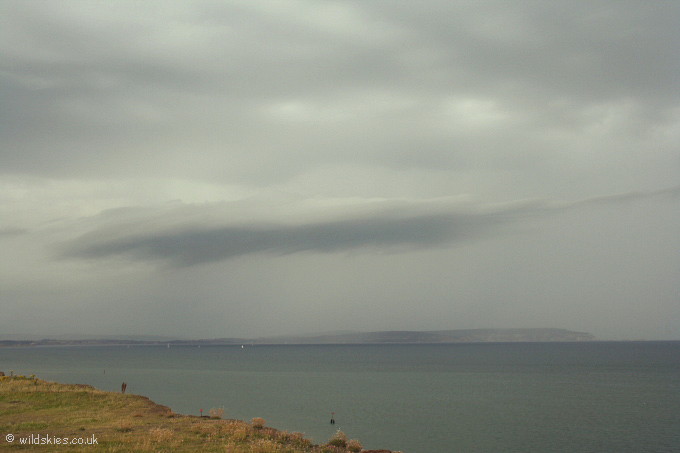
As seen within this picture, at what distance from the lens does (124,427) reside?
1448 inches

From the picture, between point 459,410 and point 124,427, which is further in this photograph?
point 459,410

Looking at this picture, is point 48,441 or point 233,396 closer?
point 48,441

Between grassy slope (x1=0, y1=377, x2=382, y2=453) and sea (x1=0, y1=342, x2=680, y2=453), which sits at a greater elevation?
grassy slope (x1=0, y1=377, x2=382, y2=453)

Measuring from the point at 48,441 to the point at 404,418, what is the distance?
4499 cm

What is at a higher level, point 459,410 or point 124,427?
point 124,427

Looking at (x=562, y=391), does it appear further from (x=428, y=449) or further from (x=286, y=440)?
(x=286, y=440)

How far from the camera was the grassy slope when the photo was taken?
30391 millimetres

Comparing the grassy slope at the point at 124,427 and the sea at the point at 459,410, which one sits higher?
the grassy slope at the point at 124,427

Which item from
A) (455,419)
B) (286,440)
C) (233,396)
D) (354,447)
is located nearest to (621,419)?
(455,419)

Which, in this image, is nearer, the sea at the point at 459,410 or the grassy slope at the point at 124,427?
the grassy slope at the point at 124,427

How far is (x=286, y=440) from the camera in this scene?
3538 cm

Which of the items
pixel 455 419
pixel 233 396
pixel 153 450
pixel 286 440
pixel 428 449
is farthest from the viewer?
pixel 233 396

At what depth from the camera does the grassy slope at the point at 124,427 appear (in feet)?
99.7

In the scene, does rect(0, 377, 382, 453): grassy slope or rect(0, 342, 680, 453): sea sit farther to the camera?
rect(0, 342, 680, 453): sea
